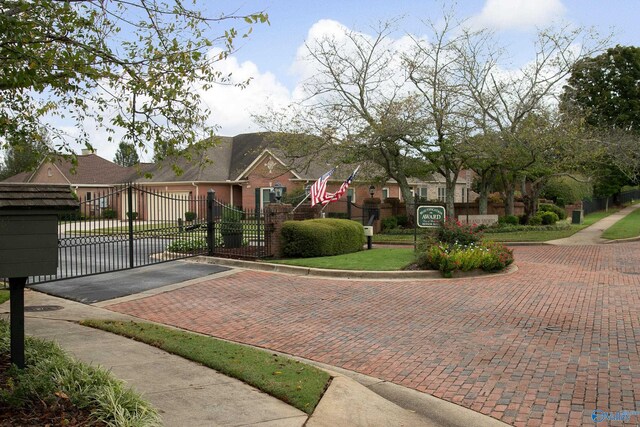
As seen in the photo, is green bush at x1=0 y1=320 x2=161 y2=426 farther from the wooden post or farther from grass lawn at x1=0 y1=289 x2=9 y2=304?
grass lawn at x1=0 y1=289 x2=9 y2=304

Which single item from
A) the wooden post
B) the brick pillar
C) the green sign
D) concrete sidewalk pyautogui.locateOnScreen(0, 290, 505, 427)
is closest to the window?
the brick pillar

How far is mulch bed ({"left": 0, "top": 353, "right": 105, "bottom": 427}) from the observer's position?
4.61 m

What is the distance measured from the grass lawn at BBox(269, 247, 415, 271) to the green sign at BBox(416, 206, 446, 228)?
107cm

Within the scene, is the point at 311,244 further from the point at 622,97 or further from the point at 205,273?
the point at 622,97

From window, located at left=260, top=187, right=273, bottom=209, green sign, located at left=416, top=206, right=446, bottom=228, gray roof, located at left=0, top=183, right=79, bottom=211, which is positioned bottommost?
green sign, located at left=416, top=206, right=446, bottom=228

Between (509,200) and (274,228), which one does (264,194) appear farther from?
(274,228)

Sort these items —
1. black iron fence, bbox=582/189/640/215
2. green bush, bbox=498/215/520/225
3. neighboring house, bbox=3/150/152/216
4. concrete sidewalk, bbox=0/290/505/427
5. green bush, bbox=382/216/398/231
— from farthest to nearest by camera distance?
neighboring house, bbox=3/150/152/216 → black iron fence, bbox=582/189/640/215 → green bush, bbox=498/215/520/225 → green bush, bbox=382/216/398/231 → concrete sidewalk, bbox=0/290/505/427

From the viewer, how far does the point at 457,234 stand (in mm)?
16484

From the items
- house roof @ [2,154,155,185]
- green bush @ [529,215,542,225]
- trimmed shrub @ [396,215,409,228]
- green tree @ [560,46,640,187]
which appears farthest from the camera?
house roof @ [2,154,155,185]

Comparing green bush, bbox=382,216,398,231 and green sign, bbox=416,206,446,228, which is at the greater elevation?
green sign, bbox=416,206,446,228

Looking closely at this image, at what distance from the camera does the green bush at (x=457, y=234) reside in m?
16.4

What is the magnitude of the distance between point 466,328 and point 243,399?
14.6 ft

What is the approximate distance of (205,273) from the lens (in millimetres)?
15086

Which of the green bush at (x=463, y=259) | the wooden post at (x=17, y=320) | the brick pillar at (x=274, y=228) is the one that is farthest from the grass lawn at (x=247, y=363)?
the brick pillar at (x=274, y=228)
